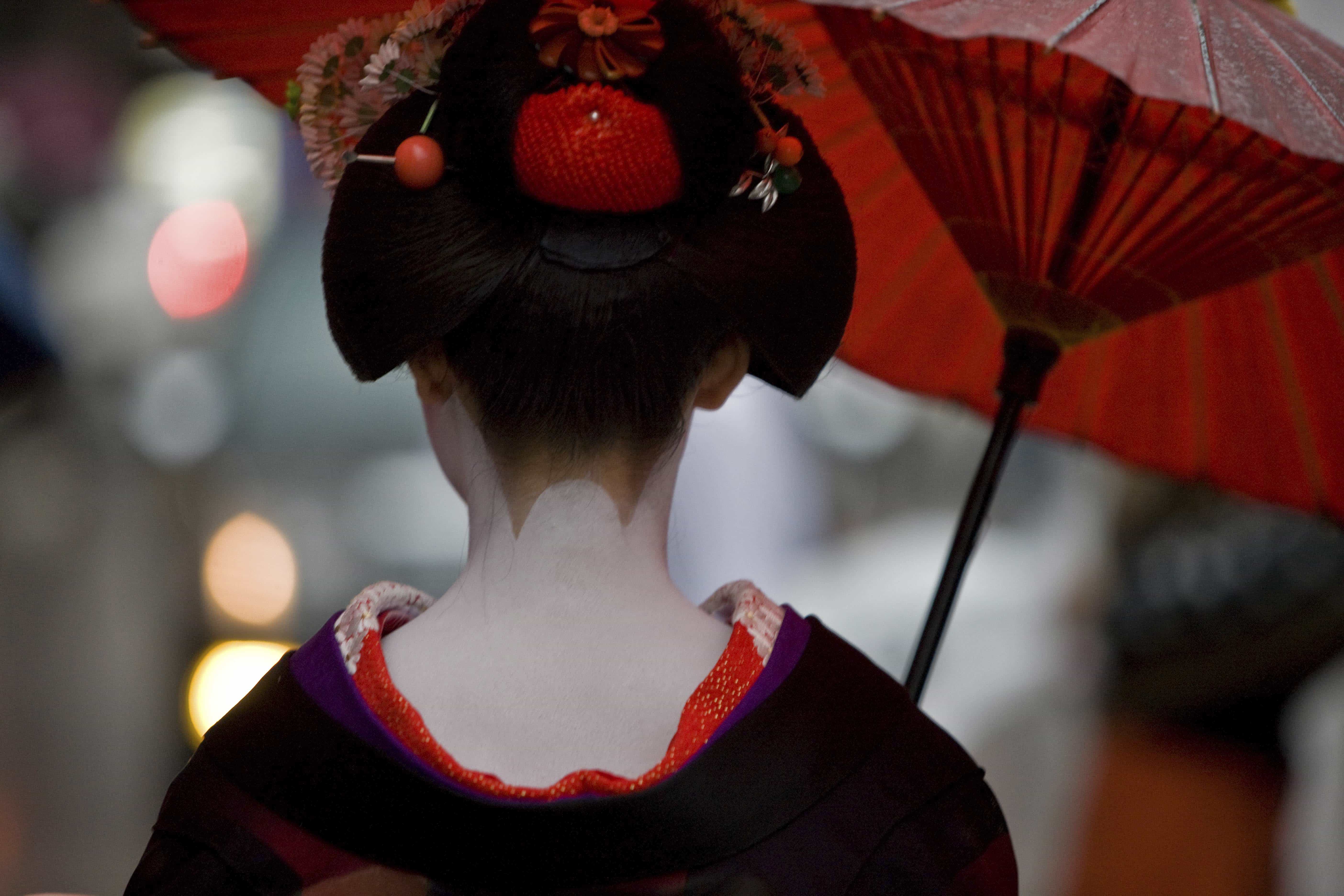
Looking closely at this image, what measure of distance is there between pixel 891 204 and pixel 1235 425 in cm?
59

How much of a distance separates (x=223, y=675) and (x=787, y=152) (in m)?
3.38

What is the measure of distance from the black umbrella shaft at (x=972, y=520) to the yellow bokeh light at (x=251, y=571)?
9.80 ft

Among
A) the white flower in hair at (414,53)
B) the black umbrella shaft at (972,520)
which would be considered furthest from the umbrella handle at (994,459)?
the white flower in hair at (414,53)

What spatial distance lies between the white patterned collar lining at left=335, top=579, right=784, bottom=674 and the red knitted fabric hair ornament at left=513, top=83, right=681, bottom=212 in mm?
356

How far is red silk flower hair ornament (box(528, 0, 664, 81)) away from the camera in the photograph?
880mm

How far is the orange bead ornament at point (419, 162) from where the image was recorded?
34.4 inches

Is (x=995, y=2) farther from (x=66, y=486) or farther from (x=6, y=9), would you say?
(x=6, y=9)

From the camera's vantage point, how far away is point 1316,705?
3.42m

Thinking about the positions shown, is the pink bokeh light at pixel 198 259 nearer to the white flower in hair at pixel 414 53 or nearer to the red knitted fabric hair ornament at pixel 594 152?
the white flower in hair at pixel 414 53

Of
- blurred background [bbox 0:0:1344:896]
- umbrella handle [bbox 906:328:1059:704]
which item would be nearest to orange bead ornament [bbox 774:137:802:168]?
umbrella handle [bbox 906:328:1059:704]

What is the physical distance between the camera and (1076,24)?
89cm

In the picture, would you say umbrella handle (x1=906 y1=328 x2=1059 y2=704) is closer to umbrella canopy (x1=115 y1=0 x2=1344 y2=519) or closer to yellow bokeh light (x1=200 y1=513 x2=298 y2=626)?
umbrella canopy (x1=115 y1=0 x2=1344 y2=519)

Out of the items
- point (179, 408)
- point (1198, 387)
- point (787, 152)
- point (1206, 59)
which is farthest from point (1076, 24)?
point (179, 408)

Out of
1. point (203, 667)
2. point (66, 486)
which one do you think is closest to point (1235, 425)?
point (203, 667)
